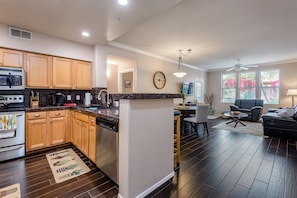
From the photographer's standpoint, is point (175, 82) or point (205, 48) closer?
point (205, 48)

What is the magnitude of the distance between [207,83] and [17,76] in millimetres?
8833

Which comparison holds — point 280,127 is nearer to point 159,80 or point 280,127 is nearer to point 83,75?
point 159,80

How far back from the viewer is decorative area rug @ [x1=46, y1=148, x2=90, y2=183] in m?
2.16

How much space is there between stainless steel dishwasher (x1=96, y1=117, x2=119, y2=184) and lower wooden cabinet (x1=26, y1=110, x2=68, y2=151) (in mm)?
1494

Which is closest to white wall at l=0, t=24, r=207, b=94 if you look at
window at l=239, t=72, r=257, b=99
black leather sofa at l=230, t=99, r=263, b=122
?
black leather sofa at l=230, t=99, r=263, b=122

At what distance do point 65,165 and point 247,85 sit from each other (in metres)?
8.54

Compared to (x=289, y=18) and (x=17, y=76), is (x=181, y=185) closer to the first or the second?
(x=17, y=76)

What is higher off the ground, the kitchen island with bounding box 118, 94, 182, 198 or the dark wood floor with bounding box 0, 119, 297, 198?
the kitchen island with bounding box 118, 94, 182, 198

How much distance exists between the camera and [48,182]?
1.99 metres

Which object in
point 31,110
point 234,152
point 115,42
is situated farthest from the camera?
point 115,42

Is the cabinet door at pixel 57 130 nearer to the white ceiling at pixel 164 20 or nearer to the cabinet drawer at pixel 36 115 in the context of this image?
the cabinet drawer at pixel 36 115

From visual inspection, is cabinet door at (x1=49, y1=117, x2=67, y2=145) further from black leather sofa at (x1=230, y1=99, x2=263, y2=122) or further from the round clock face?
black leather sofa at (x1=230, y1=99, x2=263, y2=122)

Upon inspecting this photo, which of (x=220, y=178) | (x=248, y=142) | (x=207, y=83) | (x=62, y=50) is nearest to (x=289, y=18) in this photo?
(x=248, y=142)

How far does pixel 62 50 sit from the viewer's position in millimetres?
3461
